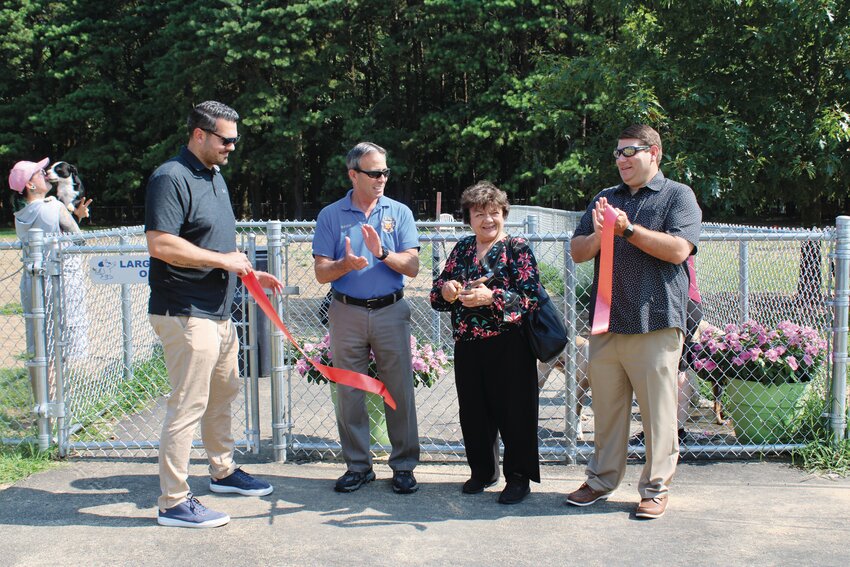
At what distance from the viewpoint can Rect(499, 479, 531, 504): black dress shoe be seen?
14.5 feet

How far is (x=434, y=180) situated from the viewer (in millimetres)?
43000

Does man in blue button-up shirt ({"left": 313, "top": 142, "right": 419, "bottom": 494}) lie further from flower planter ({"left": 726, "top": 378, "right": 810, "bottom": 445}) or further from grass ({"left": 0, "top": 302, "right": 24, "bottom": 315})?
grass ({"left": 0, "top": 302, "right": 24, "bottom": 315})

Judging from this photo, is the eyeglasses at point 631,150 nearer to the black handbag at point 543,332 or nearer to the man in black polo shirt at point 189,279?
the black handbag at point 543,332

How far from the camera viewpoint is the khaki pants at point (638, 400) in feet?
13.7

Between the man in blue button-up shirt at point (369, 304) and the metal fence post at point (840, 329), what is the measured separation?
258 centimetres

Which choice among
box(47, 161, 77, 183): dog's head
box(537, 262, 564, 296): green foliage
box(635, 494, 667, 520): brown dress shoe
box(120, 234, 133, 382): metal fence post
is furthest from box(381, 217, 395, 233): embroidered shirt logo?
box(537, 262, 564, 296): green foliage

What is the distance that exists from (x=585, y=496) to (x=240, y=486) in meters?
1.91

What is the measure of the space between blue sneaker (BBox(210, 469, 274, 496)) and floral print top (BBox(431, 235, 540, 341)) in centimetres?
139

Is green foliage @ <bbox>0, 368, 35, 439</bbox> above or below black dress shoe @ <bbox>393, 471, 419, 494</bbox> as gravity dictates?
above

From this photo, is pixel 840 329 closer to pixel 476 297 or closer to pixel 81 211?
pixel 476 297

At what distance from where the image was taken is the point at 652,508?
13.6 feet

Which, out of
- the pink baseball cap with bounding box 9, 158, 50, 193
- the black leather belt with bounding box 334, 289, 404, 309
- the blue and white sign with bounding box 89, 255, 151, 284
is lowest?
the black leather belt with bounding box 334, 289, 404, 309

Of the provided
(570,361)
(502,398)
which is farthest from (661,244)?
(570,361)

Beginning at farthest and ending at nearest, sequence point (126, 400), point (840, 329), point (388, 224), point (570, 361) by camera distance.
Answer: point (126, 400), point (570, 361), point (840, 329), point (388, 224)
